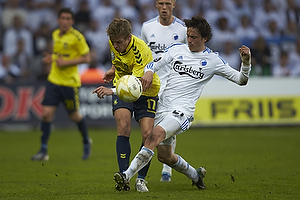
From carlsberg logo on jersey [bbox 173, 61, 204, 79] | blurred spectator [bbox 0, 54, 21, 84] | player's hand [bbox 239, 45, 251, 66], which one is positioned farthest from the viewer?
blurred spectator [bbox 0, 54, 21, 84]

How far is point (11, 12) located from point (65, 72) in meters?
8.53

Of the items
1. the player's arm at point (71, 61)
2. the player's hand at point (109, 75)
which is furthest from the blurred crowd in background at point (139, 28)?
the player's hand at point (109, 75)

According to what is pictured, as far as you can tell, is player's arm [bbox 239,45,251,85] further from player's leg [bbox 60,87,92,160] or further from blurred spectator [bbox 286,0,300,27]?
blurred spectator [bbox 286,0,300,27]

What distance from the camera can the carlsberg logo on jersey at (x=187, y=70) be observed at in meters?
6.82

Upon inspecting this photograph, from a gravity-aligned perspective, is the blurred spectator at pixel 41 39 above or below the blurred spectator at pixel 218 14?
below

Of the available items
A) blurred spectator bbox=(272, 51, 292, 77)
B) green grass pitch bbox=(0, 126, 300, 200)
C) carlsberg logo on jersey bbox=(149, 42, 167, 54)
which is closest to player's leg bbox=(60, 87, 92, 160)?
green grass pitch bbox=(0, 126, 300, 200)

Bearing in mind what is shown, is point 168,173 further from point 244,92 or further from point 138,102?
point 244,92

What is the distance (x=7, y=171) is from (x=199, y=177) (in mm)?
3322

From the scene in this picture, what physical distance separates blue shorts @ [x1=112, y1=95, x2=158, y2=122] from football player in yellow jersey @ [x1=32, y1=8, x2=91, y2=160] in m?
3.83

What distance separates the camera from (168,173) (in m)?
7.64

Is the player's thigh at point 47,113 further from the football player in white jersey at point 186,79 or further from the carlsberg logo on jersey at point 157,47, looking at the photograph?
the football player in white jersey at point 186,79

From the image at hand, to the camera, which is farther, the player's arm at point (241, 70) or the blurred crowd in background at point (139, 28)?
the blurred crowd in background at point (139, 28)

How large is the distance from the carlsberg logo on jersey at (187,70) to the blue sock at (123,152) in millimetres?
1162

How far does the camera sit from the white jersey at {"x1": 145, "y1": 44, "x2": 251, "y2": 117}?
22.0 feet
